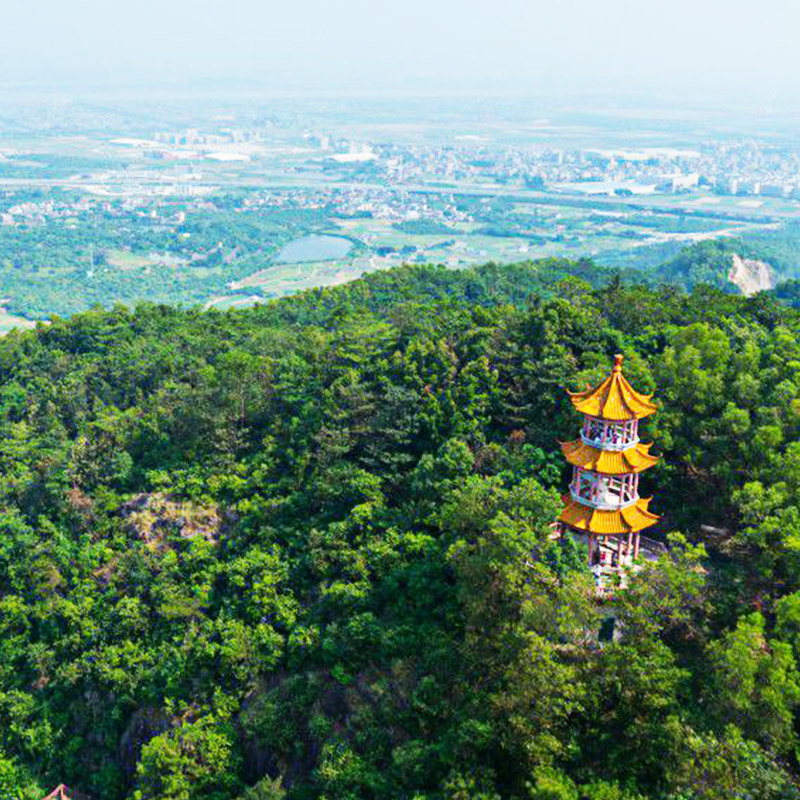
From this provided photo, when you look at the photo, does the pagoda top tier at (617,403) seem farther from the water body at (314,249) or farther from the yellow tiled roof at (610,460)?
the water body at (314,249)

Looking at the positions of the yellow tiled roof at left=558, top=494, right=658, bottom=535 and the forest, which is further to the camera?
the yellow tiled roof at left=558, top=494, right=658, bottom=535

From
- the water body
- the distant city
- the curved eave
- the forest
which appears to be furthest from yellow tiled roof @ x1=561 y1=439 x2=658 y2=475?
the water body

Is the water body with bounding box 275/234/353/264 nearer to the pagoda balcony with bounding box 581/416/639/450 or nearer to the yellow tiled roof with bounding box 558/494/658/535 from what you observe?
the pagoda balcony with bounding box 581/416/639/450

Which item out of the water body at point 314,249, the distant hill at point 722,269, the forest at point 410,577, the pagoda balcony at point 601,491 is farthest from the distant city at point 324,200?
the pagoda balcony at point 601,491

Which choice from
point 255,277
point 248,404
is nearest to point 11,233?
point 255,277

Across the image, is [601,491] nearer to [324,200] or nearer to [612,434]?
[612,434]

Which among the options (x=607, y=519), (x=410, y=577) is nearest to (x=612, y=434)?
(x=607, y=519)

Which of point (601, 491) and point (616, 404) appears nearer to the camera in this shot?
point (616, 404)
